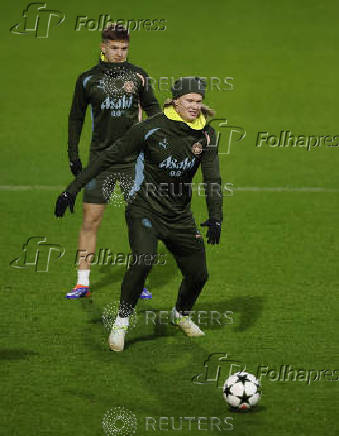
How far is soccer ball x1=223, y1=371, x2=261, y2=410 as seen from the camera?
1013 cm

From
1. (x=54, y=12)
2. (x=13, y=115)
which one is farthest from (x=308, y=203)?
(x=54, y=12)

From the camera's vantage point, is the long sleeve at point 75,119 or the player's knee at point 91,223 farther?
the player's knee at point 91,223

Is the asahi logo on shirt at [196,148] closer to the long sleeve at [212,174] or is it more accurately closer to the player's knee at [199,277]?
the long sleeve at [212,174]

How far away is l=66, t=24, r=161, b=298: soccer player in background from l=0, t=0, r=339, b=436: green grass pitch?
993mm

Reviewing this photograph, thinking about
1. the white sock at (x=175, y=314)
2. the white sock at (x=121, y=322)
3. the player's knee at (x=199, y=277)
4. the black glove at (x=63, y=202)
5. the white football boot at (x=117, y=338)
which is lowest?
the white football boot at (x=117, y=338)

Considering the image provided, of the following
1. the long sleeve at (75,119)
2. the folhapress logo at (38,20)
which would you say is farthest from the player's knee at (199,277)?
the folhapress logo at (38,20)

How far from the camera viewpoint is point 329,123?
2423 cm

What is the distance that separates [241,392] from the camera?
33.2 ft

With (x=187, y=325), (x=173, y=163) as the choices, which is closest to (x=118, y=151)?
(x=173, y=163)

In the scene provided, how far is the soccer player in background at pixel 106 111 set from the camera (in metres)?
13.5

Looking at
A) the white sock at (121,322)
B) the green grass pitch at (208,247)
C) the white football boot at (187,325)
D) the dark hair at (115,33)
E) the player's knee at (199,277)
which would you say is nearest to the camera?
the green grass pitch at (208,247)

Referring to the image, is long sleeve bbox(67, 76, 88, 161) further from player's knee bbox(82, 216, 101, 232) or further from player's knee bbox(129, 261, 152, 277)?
player's knee bbox(129, 261, 152, 277)

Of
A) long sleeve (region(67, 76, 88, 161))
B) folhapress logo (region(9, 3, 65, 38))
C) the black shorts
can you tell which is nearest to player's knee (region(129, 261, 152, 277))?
the black shorts

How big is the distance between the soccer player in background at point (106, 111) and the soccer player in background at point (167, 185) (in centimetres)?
175
